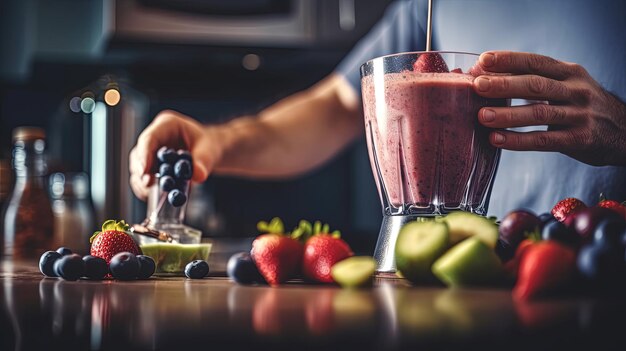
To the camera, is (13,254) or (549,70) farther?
(13,254)

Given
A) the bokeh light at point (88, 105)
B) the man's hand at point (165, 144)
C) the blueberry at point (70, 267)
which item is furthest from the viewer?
the bokeh light at point (88, 105)

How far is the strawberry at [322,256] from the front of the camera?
0.75 meters

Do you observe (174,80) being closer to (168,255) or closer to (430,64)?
(168,255)

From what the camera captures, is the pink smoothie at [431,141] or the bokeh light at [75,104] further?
the bokeh light at [75,104]

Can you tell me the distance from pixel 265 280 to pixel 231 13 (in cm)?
205

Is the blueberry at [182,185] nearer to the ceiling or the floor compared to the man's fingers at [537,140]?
nearer to the floor

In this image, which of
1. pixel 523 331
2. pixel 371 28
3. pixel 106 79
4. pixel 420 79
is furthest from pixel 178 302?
pixel 106 79

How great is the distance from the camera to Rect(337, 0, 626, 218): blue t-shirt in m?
1.11

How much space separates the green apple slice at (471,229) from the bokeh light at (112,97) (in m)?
2.50

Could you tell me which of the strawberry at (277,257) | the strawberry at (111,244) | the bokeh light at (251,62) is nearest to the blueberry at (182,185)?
the strawberry at (111,244)

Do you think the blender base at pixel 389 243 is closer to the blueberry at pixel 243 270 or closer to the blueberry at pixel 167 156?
the blueberry at pixel 243 270

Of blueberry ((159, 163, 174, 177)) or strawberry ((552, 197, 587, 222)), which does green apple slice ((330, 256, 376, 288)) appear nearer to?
strawberry ((552, 197, 587, 222))

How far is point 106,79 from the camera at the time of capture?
3092 millimetres

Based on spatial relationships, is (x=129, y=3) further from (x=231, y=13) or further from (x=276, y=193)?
(x=276, y=193)
